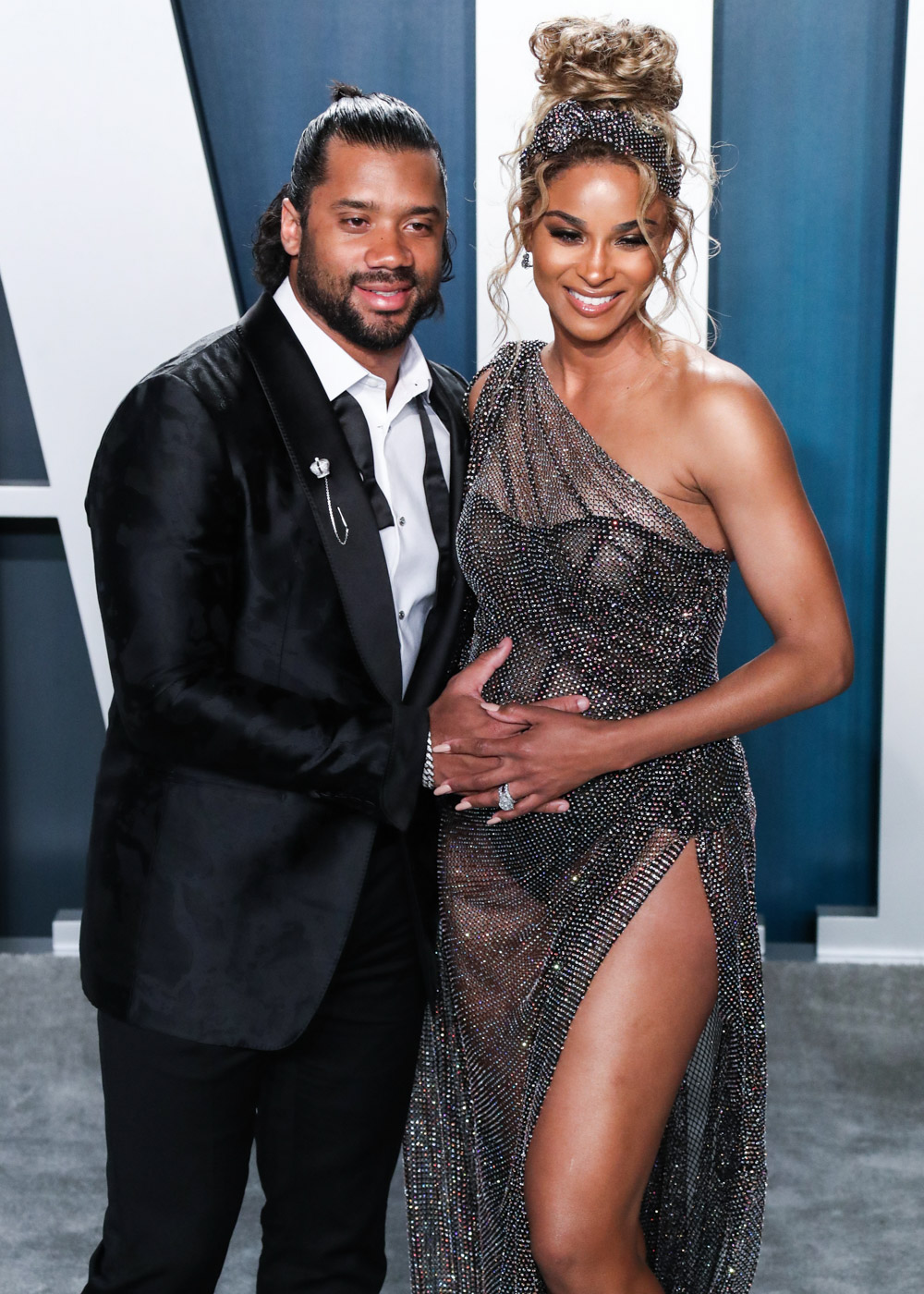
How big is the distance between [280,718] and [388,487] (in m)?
0.41

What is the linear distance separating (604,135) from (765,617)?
2.36ft

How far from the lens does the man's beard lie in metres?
2.22

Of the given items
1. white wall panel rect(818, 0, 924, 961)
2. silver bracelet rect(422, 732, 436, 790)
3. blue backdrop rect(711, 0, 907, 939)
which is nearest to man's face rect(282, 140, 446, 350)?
silver bracelet rect(422, 732, 436, 790)

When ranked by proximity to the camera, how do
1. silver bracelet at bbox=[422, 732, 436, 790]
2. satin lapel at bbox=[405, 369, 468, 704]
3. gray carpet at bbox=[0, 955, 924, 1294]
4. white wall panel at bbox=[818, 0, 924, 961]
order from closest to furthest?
silver bracelet at bbox=[422, 732, 436, 790]
satin lapel at bbox=[405, 369, 468, 704]
gray carpet at bbox=[0, 955, 924, 1294]
white wall panel at bbox=[818, 0, 924, 961]

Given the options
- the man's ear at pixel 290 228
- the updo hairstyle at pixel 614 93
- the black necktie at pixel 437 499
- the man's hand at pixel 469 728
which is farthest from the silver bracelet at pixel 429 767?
the man's ear at pixel 290 228

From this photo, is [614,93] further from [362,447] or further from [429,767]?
[429,767]


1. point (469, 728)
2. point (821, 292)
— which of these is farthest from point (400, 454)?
point (821, 292)

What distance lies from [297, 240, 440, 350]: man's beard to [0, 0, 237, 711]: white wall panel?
1.08 meters

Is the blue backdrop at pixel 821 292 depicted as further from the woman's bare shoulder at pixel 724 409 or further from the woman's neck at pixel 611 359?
the woman's bare shoulder at pixel 724 409

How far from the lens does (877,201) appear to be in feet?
11.1

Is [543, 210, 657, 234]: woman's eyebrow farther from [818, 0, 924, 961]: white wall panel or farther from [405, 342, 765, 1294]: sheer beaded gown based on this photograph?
A: [818, 0, 924, 961]: white wall panel

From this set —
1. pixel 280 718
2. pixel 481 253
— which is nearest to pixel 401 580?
pixel 280 718

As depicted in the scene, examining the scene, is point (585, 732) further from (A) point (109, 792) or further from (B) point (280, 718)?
→ (A) point (109, 792)

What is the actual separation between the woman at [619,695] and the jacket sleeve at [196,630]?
149 millimetres
